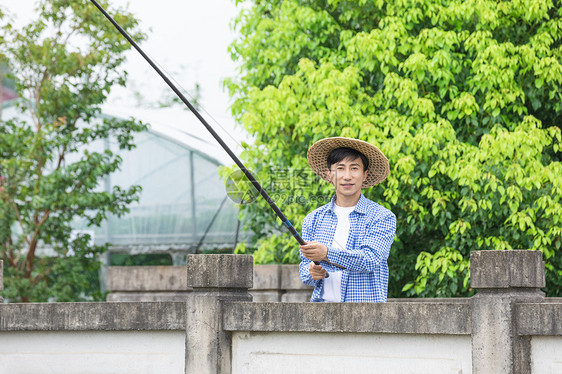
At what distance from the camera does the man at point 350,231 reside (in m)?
4.69

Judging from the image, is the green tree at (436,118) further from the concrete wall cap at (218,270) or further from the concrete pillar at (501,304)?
the concrete pillar at (501,304)

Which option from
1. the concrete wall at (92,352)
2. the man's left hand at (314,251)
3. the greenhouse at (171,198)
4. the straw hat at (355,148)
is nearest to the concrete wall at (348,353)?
the concrete wall at (92,352)

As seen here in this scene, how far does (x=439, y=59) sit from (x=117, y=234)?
27.5ft

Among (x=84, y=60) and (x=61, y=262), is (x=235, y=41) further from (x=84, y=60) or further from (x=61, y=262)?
(x=61, y=262)

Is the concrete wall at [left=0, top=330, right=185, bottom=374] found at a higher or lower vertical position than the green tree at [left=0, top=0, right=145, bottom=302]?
lower

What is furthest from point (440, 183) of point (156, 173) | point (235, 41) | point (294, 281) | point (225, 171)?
point (156, 173)

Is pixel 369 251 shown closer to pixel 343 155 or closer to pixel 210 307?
pixel 343 155

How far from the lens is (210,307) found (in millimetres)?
4938

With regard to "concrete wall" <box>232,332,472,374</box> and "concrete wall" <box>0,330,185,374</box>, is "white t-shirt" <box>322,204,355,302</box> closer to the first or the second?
"concrete wall" <box>232,332,472,374</box>

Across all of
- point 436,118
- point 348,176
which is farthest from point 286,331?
point 436,118

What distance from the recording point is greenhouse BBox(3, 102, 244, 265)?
15.1m

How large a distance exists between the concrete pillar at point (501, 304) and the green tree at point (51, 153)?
8.01 m

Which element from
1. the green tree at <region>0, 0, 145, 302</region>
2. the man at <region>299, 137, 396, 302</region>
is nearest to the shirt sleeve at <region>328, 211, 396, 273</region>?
the man at <region>299, 137, 396, 302</region>

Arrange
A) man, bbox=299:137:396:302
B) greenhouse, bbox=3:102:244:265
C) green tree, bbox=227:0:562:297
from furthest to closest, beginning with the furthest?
greenhouse, bbox=3:102:244:265 → green tree, bbox=227:0:562:297 → man, bbox=299:137:396:302
